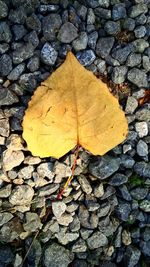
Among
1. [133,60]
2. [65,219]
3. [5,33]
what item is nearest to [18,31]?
[5,33]

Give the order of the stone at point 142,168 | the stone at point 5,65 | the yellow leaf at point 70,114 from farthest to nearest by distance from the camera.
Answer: the stone at point 142,168, the stone at point 5,65, the yellow leaf at point 70,114

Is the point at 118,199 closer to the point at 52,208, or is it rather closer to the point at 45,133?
the point at 52,208

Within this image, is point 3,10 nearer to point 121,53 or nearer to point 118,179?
point 121,53

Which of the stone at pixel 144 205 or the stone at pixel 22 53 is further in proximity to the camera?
the stone at pixel 144 205

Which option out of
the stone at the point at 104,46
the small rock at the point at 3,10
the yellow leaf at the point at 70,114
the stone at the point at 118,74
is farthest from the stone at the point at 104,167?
the small rock at the point at 3,10

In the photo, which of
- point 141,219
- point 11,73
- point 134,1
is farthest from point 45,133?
point 134,1

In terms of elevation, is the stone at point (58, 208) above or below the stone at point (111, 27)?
Answer: below

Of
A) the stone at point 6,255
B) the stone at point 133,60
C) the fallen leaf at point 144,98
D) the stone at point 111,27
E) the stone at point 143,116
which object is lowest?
the stone at point 6,255

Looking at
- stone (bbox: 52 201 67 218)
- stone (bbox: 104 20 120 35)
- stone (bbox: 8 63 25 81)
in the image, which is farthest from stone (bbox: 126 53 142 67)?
stone (bbox: 52 201 67 218)

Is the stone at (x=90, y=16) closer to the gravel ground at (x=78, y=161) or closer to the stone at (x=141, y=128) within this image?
the gravel ground at (x=78, y=161)
